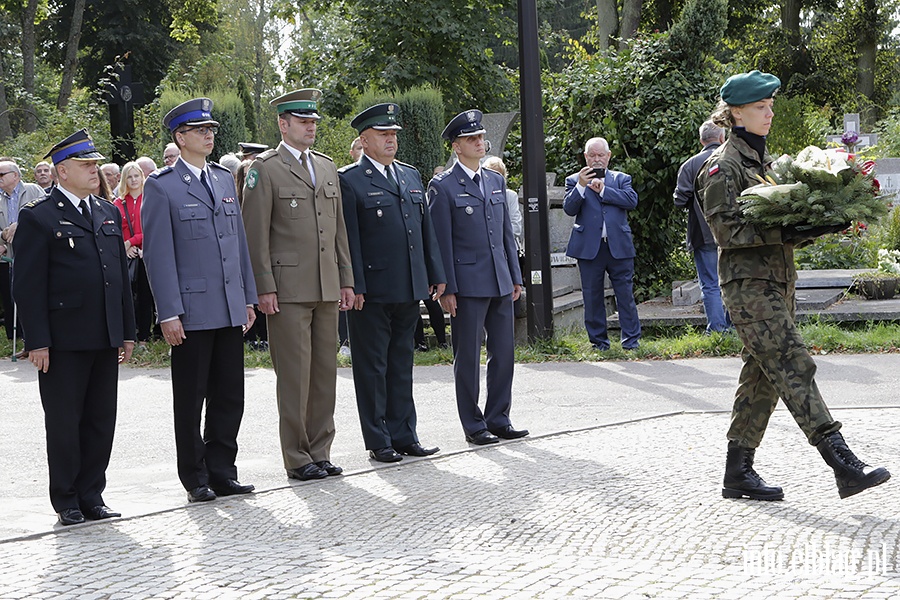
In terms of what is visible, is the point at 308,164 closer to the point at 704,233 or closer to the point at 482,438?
the point at 482,438

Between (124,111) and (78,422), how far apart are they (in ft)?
40.1

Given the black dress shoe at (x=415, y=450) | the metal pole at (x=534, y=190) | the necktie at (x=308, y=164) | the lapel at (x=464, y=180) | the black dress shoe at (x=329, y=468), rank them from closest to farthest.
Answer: the black dress shoe at (x=329, y=468) → the necktie at (x=308, y=164) → the black dress shoe at (x=415, y=450) → the lapel at (x=464, y=180) → the metal pole at (x=534, y=190)

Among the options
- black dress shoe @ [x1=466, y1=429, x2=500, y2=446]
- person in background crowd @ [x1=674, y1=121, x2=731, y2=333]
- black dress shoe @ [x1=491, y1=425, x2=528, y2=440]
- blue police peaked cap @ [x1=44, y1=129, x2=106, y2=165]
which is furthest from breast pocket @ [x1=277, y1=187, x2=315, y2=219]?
person in background crowd @ [x1=674, y1=121, x2=731, y2=333]

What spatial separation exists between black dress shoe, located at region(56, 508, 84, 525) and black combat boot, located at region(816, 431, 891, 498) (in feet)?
12.2

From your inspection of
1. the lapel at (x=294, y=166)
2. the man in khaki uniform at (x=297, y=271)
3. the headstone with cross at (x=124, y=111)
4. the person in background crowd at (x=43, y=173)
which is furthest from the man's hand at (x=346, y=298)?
the headstone with cross at (x=124, y=111)

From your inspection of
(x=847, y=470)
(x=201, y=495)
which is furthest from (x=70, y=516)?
(x=847, y=470)

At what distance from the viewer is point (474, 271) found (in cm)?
830

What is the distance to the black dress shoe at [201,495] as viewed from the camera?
21.7 feet

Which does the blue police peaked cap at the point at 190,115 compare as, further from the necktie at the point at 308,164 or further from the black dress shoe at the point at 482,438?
the black dress shoe at the point at 482,438

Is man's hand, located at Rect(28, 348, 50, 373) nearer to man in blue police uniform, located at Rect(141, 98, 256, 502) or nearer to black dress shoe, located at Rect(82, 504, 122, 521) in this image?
man in blue police uniform, located at Rect(141, 98, 256, 502)

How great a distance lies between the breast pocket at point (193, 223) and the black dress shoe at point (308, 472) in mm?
1482

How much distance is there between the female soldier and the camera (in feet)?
19.4

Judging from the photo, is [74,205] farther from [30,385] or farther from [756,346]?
[30,385]

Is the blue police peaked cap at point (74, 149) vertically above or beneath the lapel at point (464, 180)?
above
